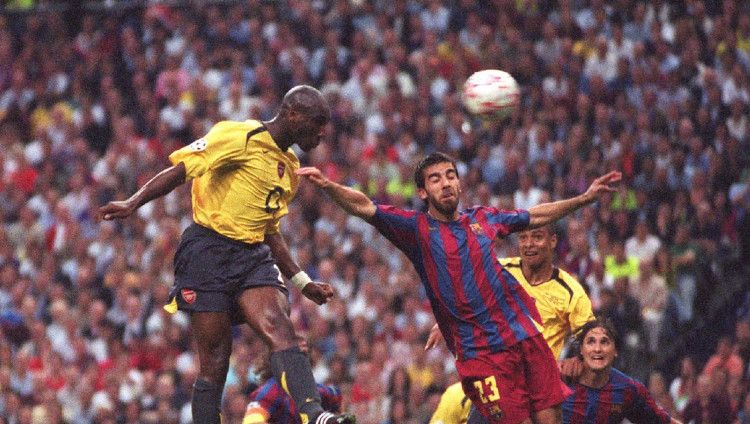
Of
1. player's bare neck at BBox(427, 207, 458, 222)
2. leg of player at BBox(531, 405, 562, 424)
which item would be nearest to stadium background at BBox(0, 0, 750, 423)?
leg of player at BBox(531, 405, 562, 424)

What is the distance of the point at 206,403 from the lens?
29.8 feet

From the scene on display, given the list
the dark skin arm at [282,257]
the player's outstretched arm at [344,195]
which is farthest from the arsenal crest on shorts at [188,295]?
the player's outstretched arm at [344,195]

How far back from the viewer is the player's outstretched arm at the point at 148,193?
27.9 ft

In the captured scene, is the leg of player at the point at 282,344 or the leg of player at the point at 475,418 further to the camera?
the leg of player at the point at 475,418

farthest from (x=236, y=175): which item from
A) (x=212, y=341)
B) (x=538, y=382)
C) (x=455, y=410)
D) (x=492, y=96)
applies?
(x=455, y=410)

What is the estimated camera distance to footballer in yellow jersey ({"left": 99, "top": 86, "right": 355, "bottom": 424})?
8.95 m

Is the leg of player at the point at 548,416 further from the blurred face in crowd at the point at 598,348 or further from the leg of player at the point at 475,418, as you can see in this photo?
the blurred face in crowd at the point at 598,348

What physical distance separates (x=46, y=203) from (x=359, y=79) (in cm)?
434

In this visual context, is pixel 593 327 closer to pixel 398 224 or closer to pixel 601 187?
pixel 601 187

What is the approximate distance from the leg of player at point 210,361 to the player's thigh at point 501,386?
1.52 m

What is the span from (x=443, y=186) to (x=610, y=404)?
7.64 ft

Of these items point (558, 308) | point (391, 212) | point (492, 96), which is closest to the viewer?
point (391, 212)

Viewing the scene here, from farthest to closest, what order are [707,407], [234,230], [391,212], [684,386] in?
[684,386]
[707,407]
[234,230]
[391,212]

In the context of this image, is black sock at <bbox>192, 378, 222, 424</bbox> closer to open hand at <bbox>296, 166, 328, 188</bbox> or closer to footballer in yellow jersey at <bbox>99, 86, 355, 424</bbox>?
footballer in yellow jersey at <bbox>99, 86, 355, 424</bbox>
